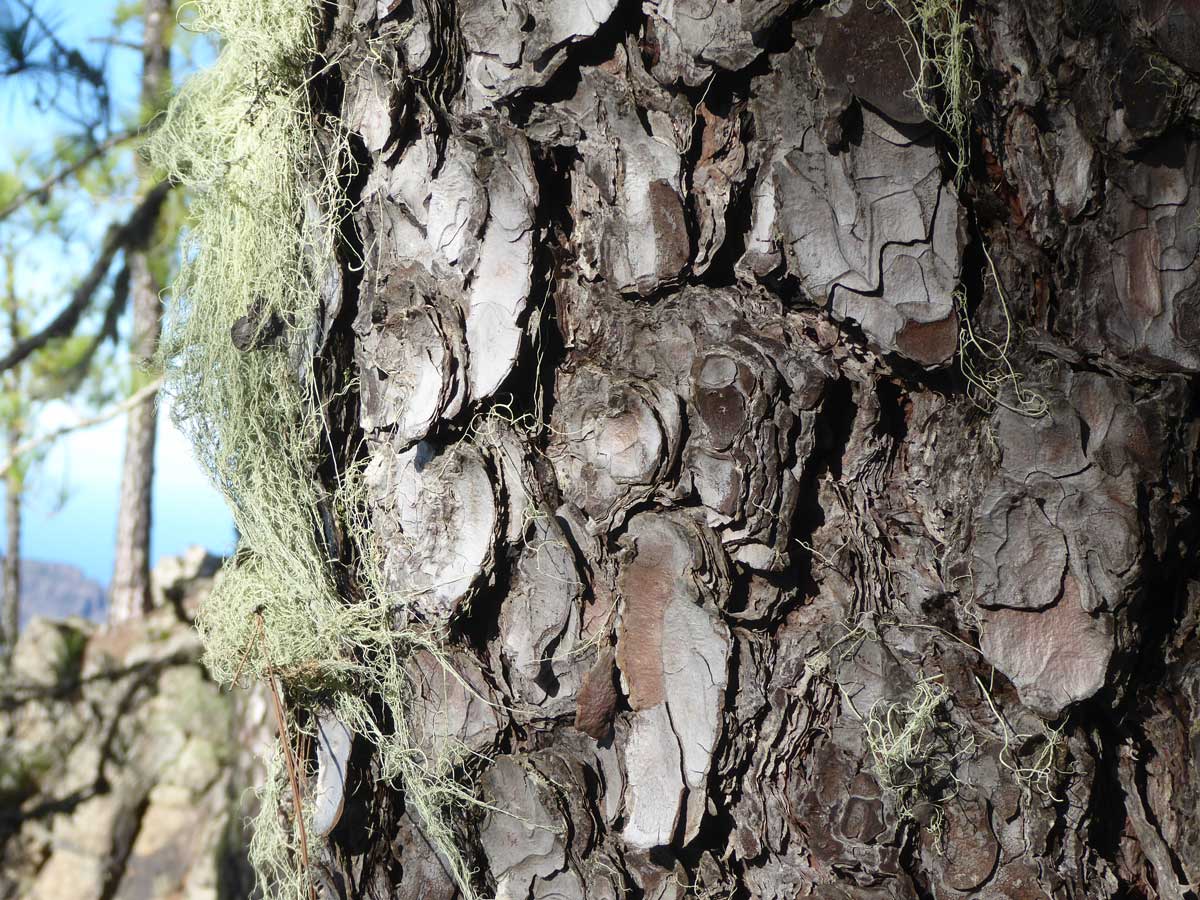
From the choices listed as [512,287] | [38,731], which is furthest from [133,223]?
[512,287]

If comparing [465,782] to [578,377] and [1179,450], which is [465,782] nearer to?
[578,377]

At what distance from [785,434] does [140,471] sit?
18.0ft

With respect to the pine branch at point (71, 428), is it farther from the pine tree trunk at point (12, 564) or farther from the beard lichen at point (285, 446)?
the pine tree trunk at point (12, 564)

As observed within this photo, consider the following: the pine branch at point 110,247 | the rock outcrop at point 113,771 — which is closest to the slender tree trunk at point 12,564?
the rock outcrop at point 113,771

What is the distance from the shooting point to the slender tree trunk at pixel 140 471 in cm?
475

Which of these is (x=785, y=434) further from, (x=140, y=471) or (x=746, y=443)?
(x=140, y=471)

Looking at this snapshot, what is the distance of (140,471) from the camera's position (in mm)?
5441

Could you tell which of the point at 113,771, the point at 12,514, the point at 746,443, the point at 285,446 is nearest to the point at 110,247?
the point at 113,771

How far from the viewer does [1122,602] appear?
0.74 meters

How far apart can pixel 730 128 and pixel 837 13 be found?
0.12 metres

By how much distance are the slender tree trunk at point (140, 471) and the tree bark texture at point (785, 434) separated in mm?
4324

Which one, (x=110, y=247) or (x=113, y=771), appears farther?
(x=113, y=771)

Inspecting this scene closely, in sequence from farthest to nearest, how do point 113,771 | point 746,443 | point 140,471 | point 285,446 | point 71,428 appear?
1. point 140,471
2. point 113,771
3. point 71,428
4. point 285,446
5. point 746,443

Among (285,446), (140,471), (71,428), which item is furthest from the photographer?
(140,471)
